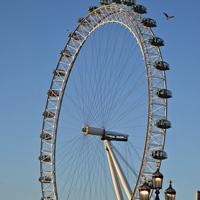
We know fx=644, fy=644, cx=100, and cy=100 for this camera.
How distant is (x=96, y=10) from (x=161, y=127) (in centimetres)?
1316

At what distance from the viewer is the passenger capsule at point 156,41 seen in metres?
46.0

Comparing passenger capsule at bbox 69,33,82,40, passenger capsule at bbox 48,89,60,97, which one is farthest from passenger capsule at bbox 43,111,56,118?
passenger capsule at bbox 69,33,82,40

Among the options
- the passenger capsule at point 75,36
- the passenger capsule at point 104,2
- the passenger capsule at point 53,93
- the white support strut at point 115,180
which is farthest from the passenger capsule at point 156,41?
the passenger capsule at point 53,93

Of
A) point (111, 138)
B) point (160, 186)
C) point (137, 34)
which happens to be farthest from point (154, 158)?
point (160, 186)

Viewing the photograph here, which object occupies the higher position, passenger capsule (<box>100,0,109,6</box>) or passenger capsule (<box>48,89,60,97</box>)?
passenger capsule (<box>100,0,109,6</box>)

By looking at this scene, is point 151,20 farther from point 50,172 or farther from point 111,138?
point 50,172

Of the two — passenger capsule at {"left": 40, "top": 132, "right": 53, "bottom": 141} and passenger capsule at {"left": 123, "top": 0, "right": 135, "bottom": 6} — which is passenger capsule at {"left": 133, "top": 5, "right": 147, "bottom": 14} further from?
passenger capsule at {"left": 40, "top": 132, "right": 53, "bottom": 141}

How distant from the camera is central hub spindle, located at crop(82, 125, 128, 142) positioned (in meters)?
47.6

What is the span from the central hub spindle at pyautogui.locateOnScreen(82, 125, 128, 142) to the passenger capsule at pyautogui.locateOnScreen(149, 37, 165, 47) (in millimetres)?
7024

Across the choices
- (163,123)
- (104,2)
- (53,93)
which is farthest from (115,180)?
(104,2)

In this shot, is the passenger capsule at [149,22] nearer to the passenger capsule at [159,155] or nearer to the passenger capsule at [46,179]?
the passenger capsule at [159,155]

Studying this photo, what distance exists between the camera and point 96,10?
172 ft

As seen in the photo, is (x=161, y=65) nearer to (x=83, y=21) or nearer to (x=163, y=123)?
(x=163, y=123)

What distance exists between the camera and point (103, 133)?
4762 cm
